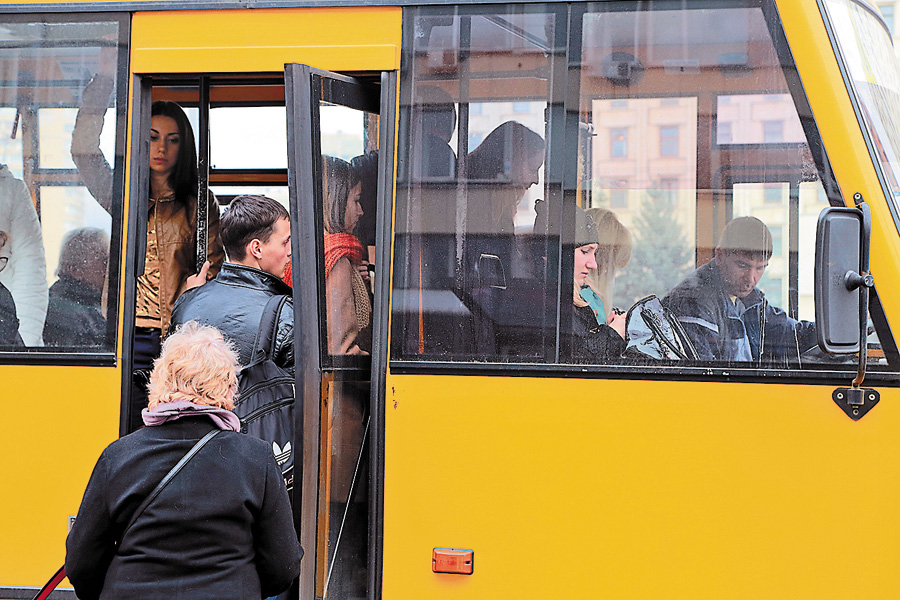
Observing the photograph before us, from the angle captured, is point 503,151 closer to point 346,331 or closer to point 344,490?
point 346,331

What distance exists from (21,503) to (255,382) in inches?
38.1

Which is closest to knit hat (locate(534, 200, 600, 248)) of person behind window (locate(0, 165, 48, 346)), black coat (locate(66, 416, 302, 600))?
black coat (locate(66, 416, 302, 600))

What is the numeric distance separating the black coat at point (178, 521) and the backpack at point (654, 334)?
1.26 m

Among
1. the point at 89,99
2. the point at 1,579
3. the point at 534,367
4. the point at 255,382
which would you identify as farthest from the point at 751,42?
the point at 1,579

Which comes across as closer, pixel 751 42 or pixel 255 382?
pixel 751 42

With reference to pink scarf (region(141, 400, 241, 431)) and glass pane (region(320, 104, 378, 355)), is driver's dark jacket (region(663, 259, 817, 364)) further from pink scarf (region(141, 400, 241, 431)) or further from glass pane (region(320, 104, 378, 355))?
pink scarf (region(141, 400, 241, 431))

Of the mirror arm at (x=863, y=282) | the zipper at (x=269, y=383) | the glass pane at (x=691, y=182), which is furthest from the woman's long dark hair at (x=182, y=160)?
the mirror arm at (x=863, y=282)

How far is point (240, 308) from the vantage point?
3195mm

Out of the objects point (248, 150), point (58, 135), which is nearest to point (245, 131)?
point (248, 150)

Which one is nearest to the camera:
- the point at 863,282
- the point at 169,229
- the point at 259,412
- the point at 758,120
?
the point at 863,282

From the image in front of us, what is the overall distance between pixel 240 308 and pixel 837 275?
79.5 inches

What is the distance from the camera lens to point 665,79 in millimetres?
2900

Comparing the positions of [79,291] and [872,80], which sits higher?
[872,80]

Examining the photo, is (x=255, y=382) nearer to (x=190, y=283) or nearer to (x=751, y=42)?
(x=190, y=283)
